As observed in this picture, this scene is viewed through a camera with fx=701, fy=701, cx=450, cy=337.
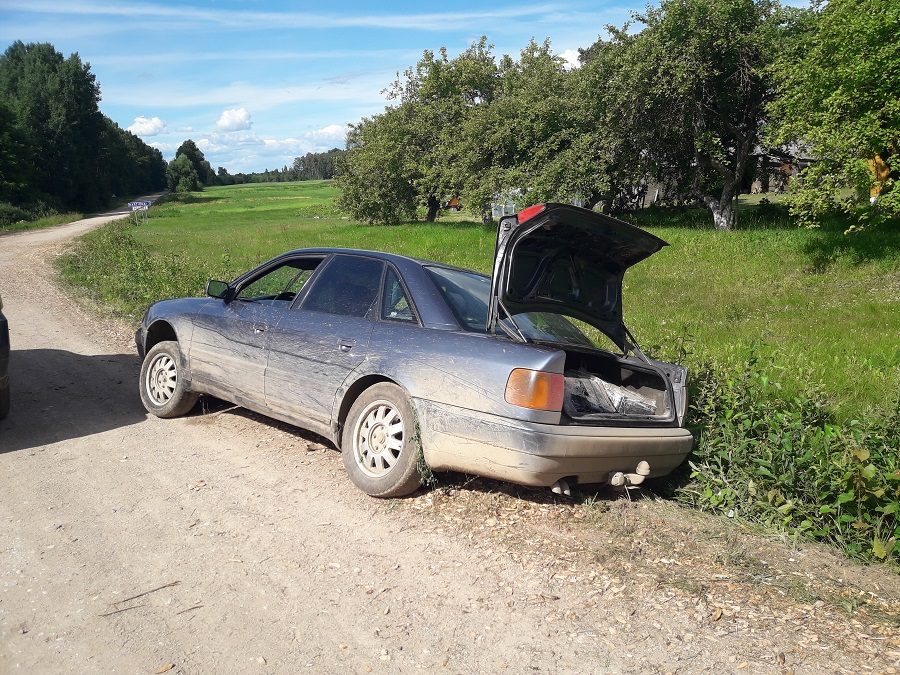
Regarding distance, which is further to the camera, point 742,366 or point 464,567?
point 742,366

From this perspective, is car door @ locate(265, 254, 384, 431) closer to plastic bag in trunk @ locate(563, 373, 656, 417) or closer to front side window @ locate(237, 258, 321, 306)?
front side window @ locate(237, 258, 321, 306)

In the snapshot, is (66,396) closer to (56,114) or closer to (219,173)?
(56,114)

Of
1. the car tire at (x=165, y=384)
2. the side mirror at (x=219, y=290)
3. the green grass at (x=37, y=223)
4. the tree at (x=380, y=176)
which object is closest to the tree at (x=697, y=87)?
the tree at (x=380, y=176)

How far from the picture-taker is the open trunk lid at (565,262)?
4.54m

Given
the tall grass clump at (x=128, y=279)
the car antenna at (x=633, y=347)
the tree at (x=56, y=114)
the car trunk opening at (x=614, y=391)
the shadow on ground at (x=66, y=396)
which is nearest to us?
the car trunk opening at (x=614, y=391)

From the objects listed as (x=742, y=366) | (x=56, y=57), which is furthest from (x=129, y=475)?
(x=56, y=57)

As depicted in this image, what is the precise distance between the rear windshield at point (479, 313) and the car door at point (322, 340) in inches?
21.7

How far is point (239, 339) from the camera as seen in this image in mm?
5801

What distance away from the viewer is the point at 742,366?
5.47 metres

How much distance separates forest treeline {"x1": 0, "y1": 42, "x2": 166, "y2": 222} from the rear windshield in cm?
5635

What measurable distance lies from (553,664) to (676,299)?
12.0m

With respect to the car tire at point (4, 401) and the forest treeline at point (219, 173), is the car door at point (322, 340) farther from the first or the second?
the forest treeline at point (219, 173)

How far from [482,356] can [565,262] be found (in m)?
1.14

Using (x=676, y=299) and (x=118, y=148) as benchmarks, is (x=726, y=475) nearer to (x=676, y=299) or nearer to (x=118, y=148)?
(x=676, y=299)
